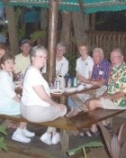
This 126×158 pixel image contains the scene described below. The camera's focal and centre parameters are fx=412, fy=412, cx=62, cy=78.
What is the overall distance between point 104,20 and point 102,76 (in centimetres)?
1182

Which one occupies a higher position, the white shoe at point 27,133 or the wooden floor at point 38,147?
the white shoe at point 27,133

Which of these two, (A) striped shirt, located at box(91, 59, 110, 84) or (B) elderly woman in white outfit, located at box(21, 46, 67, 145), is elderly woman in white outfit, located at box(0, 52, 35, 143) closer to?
(B) elderly woman in white outfit, located at box(21, 46, 67, 145)

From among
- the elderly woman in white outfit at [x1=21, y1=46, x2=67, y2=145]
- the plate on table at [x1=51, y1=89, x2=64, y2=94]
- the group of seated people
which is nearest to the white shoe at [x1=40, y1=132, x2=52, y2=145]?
the group of seated people

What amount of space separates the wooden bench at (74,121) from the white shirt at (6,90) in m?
0.20

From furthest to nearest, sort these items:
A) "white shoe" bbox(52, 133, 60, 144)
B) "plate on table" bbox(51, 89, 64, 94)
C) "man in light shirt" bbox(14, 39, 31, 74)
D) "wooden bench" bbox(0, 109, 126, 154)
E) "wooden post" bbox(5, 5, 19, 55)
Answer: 1. "wooden post" bbox(5, 5, 19, 55)
2. "man in light shirt" bbox(14, 39, 31, 74)
3. "plate on table" bbox(51, 89, 64, 94)
4. "white shoe" bbox(52, 133, 60, 144)
5. "wooden bench" bbox(0, 109, 126, 154)

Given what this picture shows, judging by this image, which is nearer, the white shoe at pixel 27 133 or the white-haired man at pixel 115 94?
the white-haired man at pixel 115 94

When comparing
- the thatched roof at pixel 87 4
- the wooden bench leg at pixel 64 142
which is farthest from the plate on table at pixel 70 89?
the thatched roof at pixel 87 4

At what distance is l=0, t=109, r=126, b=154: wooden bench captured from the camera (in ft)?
16.1

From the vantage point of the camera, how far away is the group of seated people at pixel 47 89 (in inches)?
199

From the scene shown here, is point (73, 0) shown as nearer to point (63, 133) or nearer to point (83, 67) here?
point (83, 67)

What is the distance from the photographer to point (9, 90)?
544 centimetres

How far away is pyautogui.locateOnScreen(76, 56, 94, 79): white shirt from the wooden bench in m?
1.41

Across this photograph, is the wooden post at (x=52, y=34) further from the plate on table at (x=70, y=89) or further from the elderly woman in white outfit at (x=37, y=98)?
the elderly woman in white outfit at (x=37, y=98)

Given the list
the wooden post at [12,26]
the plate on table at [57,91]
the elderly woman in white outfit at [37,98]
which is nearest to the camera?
the elderly woman in white outfit at [37,98]
